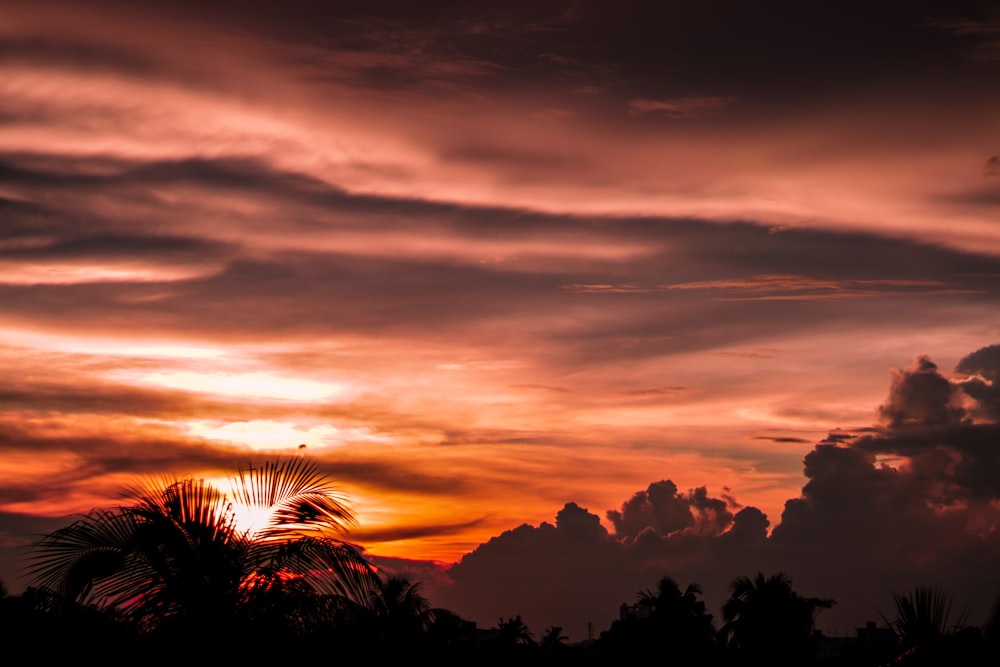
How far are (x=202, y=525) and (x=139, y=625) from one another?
1.39 m

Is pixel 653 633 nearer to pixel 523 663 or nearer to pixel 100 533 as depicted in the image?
pixel 523 663

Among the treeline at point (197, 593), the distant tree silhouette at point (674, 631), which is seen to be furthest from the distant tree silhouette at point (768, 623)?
the treeline at point (197, 593)

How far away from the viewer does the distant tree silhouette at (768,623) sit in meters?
54.8

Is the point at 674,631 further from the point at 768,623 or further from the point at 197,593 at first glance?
the point at 197,593

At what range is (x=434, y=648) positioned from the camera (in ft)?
182

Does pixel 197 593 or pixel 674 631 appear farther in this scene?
pixel 674 631

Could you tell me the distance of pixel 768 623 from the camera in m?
55.4

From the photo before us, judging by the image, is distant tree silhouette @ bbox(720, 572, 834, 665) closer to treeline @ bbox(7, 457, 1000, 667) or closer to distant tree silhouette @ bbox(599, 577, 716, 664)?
distant tree silhouette @ bbox(599, 577, 716, 664)

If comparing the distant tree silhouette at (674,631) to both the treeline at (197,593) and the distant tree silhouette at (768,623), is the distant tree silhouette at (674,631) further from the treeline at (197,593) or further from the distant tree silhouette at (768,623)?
the treeline at (197,593)

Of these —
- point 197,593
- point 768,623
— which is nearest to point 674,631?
point 768,623

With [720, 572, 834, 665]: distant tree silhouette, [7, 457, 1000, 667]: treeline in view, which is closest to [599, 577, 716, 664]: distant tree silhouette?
[720, 572, 834, 665]: distant tree silhouette

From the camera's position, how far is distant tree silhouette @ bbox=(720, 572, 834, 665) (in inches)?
2156

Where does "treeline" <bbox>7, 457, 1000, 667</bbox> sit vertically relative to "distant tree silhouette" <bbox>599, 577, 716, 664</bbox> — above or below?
above

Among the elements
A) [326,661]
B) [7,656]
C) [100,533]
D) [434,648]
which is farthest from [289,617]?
[434,648]
